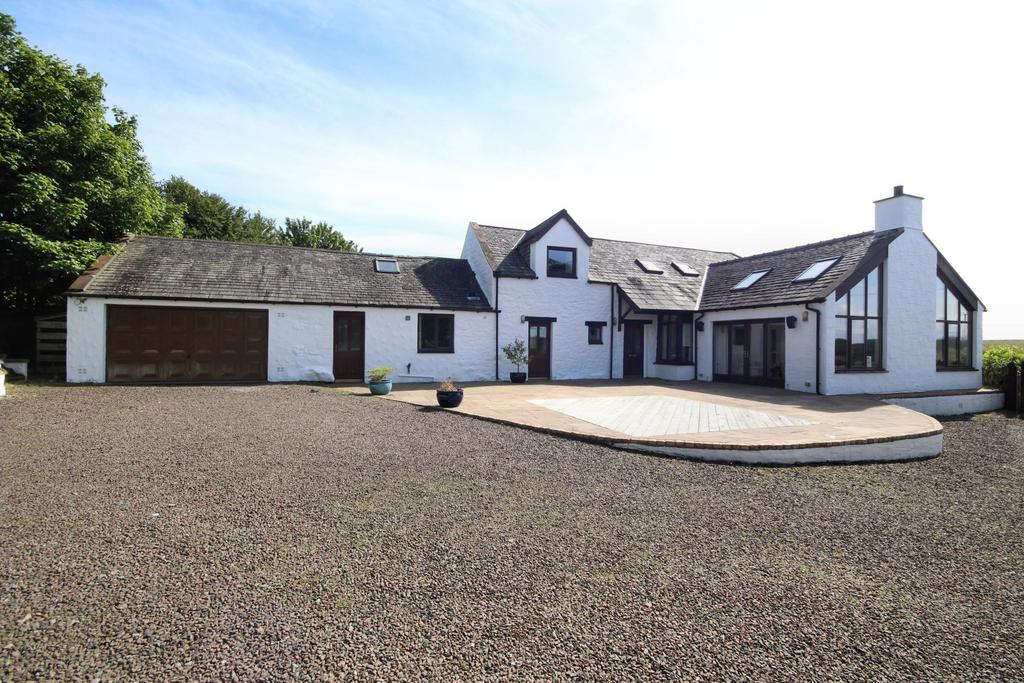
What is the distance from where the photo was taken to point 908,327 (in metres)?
17.0

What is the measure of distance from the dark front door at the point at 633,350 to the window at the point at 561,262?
356cm

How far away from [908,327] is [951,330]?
103 inches

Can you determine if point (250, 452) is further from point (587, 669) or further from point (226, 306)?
point (226, 306)

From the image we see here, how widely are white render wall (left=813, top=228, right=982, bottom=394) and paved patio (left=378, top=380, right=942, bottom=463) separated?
2.36 m

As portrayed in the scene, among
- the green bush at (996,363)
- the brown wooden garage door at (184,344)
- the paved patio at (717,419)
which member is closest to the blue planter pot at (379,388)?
the paved patio at (717,419)

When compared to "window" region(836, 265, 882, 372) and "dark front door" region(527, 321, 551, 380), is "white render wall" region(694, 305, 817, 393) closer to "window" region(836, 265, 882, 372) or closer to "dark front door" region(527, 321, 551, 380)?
"window" region(836, 265, 882, 372)

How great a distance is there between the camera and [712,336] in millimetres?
20391

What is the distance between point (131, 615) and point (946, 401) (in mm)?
19691

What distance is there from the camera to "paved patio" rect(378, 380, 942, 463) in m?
8.38

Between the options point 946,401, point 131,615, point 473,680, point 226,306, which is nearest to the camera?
point 473,680

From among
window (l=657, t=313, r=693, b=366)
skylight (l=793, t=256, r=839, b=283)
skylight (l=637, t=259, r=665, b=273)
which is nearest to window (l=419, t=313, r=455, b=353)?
window (l=657, t=313, r=693, b=366)

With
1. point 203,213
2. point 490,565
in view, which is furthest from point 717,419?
point 203,213

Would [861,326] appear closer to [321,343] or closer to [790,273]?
[790,273]

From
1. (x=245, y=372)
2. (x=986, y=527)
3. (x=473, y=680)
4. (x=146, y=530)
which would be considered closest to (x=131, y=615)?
(x=146, y=530)
